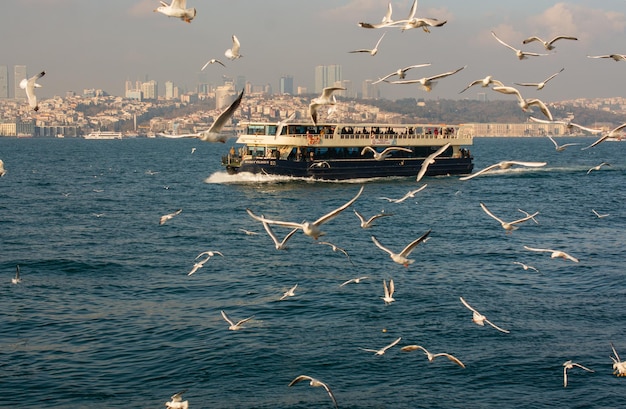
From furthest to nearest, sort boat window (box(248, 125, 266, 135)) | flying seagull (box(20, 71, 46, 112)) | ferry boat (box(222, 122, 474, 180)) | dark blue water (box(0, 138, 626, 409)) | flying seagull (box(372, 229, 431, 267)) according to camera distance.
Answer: boat window (box(248, 125, 266, 135)), ferry boat (box(222, 122, 474, 180)), dark blue water (box(0, 138, 626, 409)), flying seagull (box(20, 71, 46, 112)), flying seagull (box(372, 229, 431, 267))

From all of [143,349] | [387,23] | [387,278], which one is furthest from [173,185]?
[387,23]

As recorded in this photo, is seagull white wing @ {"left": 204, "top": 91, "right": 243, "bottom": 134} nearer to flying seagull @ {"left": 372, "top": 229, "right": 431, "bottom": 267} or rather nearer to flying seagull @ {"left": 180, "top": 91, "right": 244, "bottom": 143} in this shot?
flying seagull @ {"left": 180, "top": 91, "right": 244, "bottom": 143}

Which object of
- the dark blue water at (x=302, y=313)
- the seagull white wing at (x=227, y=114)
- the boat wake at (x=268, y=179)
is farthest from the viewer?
the boat wake at (x=268, y=179)

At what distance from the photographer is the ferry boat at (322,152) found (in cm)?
6875

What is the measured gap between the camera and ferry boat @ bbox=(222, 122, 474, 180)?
68750 mm

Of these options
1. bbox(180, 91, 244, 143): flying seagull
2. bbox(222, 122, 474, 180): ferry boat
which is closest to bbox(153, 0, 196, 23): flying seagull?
bbox(180, 91, 244, 143): flying seagull

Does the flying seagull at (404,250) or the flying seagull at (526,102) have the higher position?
the flying seagull at (526,102)

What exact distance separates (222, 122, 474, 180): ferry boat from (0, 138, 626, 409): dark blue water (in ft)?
51.5

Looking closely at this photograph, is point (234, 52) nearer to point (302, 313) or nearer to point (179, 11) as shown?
point (179, 11)

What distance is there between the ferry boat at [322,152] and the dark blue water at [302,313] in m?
15.7

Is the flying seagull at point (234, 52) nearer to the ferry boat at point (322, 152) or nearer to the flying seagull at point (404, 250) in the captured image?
the flying seagull at point (404, 250)

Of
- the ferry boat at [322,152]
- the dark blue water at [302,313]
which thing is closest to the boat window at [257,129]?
the ferry boat at [322,152]

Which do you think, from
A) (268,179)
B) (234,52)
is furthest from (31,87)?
(268,179)

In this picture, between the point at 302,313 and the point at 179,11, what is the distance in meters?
15.0
